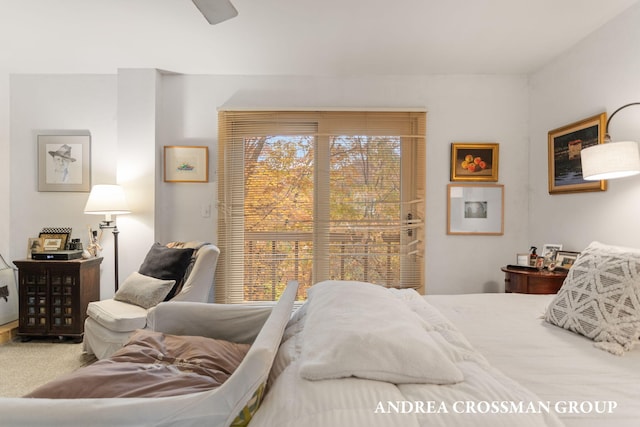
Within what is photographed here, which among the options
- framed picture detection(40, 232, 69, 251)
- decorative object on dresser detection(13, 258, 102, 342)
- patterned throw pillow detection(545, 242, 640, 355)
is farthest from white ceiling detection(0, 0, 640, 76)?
decorative object on dresser detection(13, 258, 102, 342)

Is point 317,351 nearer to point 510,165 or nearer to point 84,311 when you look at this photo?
point 84,311

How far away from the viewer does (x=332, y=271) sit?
11.1ft

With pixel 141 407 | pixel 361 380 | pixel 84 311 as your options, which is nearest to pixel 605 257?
pixel 361 380

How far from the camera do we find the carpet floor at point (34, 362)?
231 centimetres

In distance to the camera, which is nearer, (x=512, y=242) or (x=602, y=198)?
(x=602, y=198)

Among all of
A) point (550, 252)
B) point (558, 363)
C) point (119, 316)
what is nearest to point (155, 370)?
point (558, 363)

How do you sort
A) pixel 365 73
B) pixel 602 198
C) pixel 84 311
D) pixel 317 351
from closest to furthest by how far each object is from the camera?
pixel 317 351 < pixel 602 198 < pixel 84 311 < pixel 365 73

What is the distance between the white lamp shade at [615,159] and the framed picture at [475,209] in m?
1.23

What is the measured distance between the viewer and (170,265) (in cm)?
283

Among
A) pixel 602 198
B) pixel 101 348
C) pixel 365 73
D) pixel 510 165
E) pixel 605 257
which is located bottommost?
pixel 101 348

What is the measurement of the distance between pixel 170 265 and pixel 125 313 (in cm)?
46

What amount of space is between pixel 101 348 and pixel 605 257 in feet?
10.0

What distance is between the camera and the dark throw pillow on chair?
2809mm

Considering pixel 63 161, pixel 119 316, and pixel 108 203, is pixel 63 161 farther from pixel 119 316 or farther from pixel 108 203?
pixel 119 316
